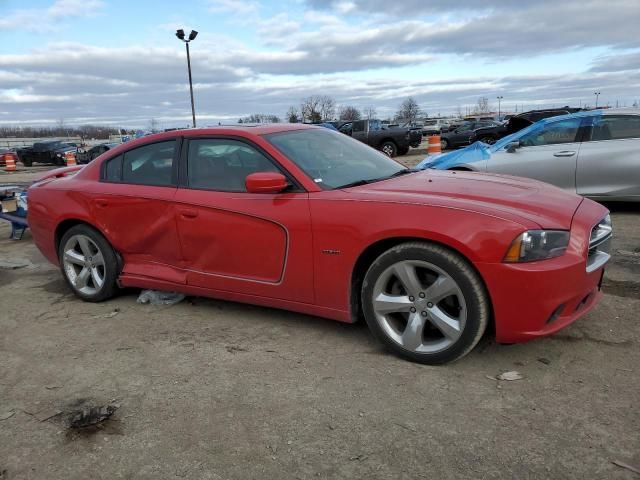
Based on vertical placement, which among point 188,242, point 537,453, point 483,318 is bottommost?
point 537,453

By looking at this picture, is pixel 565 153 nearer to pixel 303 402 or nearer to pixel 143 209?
pixel 143 209

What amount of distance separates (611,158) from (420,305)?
5.01 meters

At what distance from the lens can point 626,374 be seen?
9.70ft

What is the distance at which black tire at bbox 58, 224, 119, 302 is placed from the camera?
452cm

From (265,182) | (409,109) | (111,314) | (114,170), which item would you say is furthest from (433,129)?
(409,109)

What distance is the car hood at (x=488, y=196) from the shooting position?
9.97ft

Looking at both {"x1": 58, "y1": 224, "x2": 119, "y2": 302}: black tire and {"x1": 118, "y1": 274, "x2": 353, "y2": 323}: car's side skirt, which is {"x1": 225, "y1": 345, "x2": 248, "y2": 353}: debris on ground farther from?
{"x1": 58, "y1": 224, "x2": 119, "y2": 302}: black tire

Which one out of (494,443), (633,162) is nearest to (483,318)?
(494,443)

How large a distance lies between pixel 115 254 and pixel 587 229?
3488 millimetres

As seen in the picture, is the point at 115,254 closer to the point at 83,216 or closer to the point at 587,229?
the point at 83,216

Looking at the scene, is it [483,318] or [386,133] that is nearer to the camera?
[483,318]

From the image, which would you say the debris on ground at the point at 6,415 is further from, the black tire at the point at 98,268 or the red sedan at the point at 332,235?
the black tire at the point at 98,268

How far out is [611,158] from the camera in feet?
22.5

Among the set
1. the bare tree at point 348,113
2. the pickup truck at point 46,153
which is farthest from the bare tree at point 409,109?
the pickup truck at point 46,153
